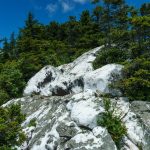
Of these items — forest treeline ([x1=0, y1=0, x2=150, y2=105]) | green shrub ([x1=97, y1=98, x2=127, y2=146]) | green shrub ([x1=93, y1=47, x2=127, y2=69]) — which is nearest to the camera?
green shrub ([x1=97, y1=98, x2=127, y2=146])

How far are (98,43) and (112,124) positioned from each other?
26465 millimetres

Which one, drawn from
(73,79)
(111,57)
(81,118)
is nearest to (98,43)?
(111,57)

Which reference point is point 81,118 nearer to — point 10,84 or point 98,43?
point 10,84

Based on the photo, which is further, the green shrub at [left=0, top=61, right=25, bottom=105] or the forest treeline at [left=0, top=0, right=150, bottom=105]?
the green shrub at [left=0, top=61, right=25, bottom=105]

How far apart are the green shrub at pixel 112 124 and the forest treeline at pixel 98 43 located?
412 centimetres

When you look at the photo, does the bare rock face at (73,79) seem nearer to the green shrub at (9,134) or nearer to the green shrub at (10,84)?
the green shrub at (10,84)

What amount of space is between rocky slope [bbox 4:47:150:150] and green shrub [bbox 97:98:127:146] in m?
0.37

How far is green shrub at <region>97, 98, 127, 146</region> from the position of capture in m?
23.4

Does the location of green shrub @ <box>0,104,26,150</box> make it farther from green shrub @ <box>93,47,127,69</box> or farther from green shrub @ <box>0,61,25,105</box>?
green shrub @ <box>0,61,25,105</box>

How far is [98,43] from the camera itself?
49.2 m

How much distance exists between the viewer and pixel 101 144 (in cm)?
2266

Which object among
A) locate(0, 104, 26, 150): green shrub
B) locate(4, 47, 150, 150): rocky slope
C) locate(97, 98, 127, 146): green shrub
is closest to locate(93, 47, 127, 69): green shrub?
locate(4, 47, 150, 150): rocky slope

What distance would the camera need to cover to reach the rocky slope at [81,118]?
23438 millimetres

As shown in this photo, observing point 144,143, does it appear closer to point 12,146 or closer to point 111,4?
point 12,146
